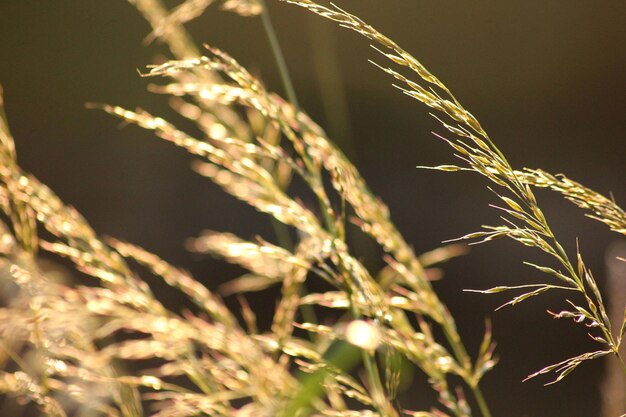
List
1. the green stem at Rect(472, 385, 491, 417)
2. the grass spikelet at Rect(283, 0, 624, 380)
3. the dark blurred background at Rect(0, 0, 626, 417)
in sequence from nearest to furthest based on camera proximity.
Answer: the grass spikelet at Rect(283, 0, 624, 380)
the green stem at Rect(472, 385, 491, 417)
the dark blurred background at Rect(0, 0, 626, 417)

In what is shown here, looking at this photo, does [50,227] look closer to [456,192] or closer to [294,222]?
[294,222]

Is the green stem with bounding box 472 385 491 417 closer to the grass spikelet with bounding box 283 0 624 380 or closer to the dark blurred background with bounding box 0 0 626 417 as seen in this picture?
the grass spikelet with bounding box 283 0 624 380

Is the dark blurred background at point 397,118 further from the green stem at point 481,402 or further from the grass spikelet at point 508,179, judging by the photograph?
the grass spikelet at point 508,179

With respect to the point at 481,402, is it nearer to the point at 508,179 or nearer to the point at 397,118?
the point at 508,179

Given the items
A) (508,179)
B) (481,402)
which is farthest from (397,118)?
(508,179)

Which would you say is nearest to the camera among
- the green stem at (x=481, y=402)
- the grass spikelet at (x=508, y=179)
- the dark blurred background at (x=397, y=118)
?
the grass spikelet at (x=508, y=179)

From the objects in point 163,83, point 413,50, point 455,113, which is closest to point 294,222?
point 455,113

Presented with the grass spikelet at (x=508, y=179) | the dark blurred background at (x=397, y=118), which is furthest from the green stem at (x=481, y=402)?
the dark blurred background at (x=397, y=118)

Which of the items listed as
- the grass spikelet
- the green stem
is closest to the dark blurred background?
the green stem
